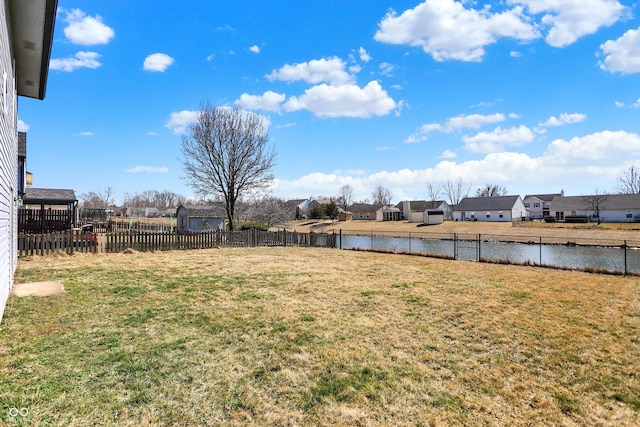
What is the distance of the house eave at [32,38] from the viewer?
18.9 feet

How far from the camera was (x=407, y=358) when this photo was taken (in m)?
4.87

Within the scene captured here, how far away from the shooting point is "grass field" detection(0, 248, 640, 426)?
3.55 m

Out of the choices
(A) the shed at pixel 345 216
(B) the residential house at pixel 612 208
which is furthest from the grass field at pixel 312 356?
(A) the shed at pixel 345 216

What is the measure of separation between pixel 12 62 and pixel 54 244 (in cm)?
837

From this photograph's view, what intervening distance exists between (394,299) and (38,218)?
20671mm

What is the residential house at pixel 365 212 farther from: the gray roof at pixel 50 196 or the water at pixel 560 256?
the gray roof at pixel 50 196

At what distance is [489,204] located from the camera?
61.9 meters

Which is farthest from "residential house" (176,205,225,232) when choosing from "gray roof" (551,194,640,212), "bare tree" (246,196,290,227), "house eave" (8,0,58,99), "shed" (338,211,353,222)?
"gray roof" (551,194,640,212)

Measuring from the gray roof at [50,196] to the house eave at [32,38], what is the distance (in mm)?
17541

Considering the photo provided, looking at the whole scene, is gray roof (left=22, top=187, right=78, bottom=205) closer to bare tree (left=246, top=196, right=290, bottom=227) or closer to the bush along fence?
bare tree (left=246, top=196, right=290, bottom=227)

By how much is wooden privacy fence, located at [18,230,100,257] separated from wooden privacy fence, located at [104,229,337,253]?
0.63 meters

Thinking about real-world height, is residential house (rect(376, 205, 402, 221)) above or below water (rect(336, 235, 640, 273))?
above

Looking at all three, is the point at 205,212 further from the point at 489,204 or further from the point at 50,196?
the point at 489,204

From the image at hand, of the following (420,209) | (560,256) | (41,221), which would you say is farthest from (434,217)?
(41,221)
